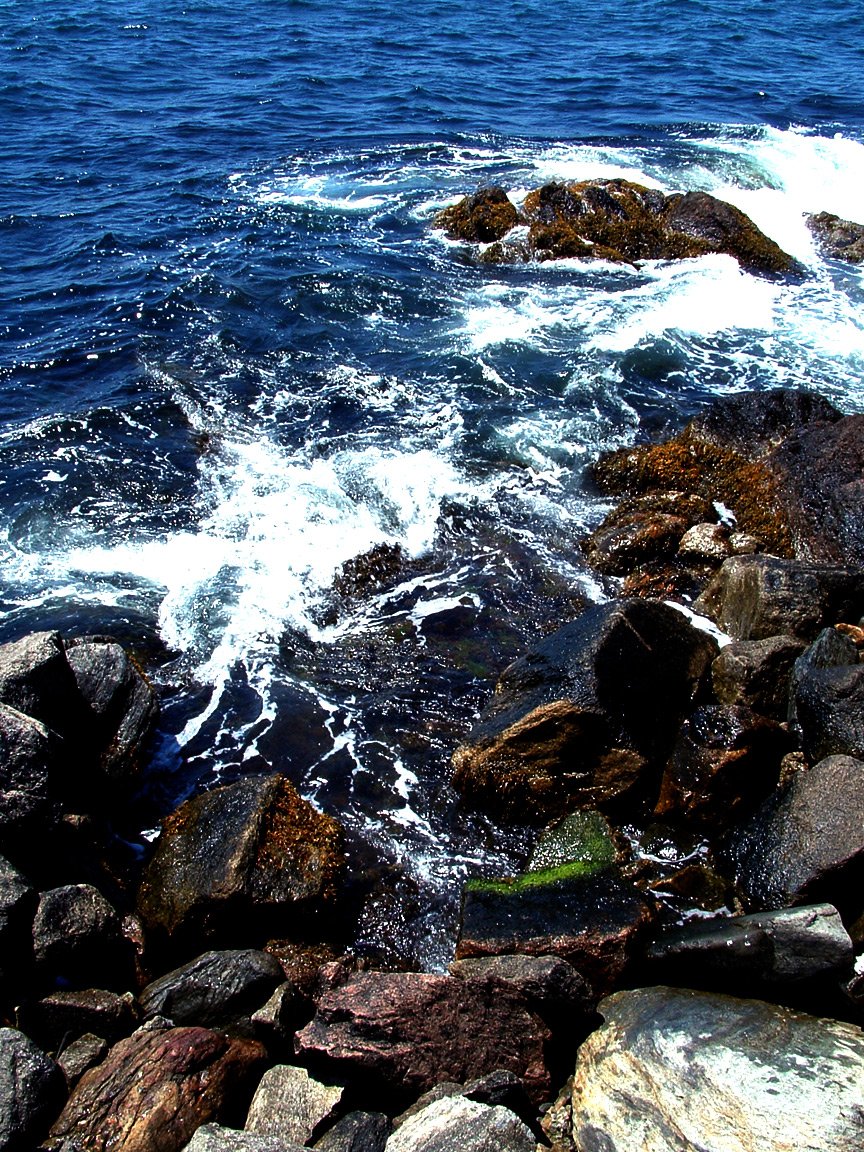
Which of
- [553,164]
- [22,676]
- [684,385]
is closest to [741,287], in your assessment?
[684,385]

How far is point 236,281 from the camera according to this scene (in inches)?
758

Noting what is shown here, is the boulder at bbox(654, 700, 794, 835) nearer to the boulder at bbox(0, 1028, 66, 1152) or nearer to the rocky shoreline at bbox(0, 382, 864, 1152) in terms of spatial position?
the rocky shoreline at bbox(0, 382, 864, 1152)

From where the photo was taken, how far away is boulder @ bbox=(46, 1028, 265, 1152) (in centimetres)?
573

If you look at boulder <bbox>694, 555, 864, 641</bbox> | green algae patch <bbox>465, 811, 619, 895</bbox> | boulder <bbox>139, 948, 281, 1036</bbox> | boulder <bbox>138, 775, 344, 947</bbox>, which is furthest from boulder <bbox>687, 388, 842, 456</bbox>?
boulder <bbox>139, 948, 281, 1036</bbox>

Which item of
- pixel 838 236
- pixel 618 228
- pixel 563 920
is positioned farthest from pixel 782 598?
pixel 838 236

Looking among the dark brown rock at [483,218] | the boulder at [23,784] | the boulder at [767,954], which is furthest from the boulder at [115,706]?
the dark brown rock at [483,218]

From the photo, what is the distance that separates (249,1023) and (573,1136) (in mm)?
2428

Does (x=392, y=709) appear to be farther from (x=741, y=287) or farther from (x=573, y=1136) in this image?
(x=741, y=287)

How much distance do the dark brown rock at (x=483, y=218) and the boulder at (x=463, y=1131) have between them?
19.4 metres

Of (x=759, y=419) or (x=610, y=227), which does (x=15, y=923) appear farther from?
(x=610, y=227)

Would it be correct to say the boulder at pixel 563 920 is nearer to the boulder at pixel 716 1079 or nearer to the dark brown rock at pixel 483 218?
the boulder at pixel 716 1079

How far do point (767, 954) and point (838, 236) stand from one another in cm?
2057

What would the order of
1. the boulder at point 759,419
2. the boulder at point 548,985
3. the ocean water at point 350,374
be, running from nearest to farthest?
the boulder at point 548,985 → the ocean water at point 350,374 → the boulder at point 759,419

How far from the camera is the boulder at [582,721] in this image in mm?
8281
